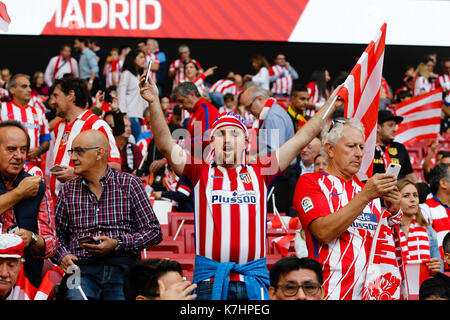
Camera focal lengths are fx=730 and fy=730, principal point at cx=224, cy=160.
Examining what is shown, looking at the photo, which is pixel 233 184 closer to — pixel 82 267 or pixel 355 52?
pixel 82 267

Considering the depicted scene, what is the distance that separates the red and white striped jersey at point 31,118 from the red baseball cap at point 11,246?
13.3ft

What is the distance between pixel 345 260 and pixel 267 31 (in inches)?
422

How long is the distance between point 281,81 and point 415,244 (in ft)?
29.7

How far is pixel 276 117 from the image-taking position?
23.7 feet

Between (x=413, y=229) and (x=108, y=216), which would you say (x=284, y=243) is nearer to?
(x=413, y=229)

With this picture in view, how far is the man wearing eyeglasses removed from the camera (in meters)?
3.20

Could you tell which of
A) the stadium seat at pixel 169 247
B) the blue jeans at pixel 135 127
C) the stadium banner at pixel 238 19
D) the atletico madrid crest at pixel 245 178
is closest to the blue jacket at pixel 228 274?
the atletico madrid crest at pixel 245 178

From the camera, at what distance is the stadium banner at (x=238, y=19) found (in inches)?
529

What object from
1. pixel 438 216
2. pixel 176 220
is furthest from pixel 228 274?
pixel 438 216

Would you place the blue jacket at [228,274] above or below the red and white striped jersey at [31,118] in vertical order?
below

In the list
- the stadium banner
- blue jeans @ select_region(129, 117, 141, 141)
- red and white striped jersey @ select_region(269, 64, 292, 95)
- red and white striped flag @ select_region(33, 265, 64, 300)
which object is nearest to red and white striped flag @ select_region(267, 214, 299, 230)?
red and white striped flag @ select_region(33, 265, 64, 300)

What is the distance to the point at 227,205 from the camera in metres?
3.79

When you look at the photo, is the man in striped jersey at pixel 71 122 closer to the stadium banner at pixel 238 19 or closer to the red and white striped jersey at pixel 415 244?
the red and white striped jersey at pixel 415 244

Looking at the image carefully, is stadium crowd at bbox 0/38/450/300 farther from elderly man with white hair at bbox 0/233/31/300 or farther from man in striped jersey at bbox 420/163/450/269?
man in striped jersey at bbox 420/163/450/269
